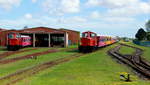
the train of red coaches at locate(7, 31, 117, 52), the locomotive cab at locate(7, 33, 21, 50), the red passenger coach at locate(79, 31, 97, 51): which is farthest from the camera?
the locomotive cab at locate(7, 33, 21, 50)

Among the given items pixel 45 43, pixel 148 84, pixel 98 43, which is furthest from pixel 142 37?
pixel 148 84

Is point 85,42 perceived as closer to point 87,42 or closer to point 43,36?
point 87,42

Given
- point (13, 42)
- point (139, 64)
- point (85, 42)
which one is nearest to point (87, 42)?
point (85, 42)

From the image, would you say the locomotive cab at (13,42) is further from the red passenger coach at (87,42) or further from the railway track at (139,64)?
the railway track at (139,64)

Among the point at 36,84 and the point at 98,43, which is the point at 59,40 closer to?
the point at 98,43

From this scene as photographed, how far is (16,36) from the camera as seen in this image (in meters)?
48.0

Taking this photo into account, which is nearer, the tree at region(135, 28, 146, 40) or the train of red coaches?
the train of red coaches

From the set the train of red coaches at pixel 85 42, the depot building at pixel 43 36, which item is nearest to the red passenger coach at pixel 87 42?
the train of red coaches at pixel 85 42

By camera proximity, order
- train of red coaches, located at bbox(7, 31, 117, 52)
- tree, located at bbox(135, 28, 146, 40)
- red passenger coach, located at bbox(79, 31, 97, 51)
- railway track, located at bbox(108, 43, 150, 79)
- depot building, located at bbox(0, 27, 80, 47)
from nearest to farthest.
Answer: railway track, located at bbox(108, 43, 150, 79) < red passenger coach, located at bbox(79, 31, 97, 51) < train of red coaches, located at bbox(7, 31, 117, 52) < depot building, located at bbox(0, 27, 80, 47) < tree, located at bbox(135, 28, 146, 40)

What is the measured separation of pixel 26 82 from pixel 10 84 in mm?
1022

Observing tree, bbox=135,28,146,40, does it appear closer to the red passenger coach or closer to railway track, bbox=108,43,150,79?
the red passenger coach

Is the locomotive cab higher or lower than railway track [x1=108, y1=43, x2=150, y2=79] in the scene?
higher

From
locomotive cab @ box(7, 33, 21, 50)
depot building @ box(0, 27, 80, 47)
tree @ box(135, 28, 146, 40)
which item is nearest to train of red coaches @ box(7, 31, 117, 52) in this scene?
locomotive cab @ box(7, 33, 21, 50)

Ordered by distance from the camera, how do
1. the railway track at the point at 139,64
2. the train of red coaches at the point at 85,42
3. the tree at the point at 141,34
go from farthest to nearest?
the tree at the point at 141,34, the train of red coaches at the point at 85,42, the railway track at the point at 139,64
